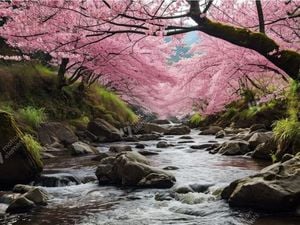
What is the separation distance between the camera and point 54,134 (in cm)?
1703

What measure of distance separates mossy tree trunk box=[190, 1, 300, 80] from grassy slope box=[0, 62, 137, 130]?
11835 mm

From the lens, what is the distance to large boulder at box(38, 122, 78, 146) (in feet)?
53.4

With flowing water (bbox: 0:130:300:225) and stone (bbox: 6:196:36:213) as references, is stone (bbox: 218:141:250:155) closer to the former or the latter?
flowing water (bbox: 0:130:300:225)

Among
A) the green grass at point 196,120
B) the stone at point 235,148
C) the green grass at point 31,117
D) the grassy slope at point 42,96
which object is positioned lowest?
the green grass at point 196,120

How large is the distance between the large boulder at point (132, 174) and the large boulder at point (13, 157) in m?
1.76

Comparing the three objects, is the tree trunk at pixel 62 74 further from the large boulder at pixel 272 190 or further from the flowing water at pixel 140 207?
the large boulder at pixel 272 190

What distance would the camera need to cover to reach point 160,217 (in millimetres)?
6875

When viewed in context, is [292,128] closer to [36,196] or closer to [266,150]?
[266,150]

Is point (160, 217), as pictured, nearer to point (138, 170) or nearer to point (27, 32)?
point (138, 170)

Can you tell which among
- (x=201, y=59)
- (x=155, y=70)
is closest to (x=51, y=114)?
(x=155, y=70)

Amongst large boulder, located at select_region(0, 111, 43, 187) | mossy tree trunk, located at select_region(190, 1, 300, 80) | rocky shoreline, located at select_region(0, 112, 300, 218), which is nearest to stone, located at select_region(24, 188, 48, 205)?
rocky shoreline, located at select_region(0, 112, 300, 218)

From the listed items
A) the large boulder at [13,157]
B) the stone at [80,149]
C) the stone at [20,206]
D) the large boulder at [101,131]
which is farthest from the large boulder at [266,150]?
the large boulder at [101,131]

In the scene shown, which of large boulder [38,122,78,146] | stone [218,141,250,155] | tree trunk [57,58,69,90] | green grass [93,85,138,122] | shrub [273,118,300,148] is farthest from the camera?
green grass [93,85,138,122]

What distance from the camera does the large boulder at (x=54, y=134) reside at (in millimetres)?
16281
